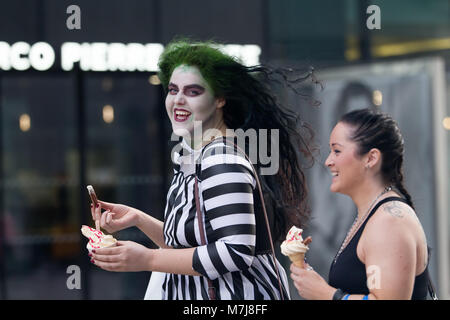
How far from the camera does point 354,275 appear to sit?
8.83 feet

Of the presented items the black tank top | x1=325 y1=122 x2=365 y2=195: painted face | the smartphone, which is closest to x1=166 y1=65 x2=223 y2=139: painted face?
the smartphone

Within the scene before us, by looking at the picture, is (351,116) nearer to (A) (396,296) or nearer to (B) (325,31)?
(A) (396,296)

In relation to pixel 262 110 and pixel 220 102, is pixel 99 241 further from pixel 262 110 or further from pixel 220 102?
pixel 262 110

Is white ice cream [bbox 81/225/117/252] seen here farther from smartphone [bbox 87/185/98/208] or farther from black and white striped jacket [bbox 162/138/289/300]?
black and white striped jacket [bbox 162/138/289/300]

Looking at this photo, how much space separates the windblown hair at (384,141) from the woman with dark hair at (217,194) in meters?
0.45

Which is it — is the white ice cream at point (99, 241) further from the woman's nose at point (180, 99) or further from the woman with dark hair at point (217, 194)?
the woman's nose at point (180, 99)

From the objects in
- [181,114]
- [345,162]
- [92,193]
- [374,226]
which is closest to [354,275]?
[374,226]

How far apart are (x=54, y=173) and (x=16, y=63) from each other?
4.79 ft

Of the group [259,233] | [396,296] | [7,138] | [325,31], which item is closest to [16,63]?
[7,138]

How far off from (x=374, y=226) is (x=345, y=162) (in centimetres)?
30

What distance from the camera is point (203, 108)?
3.05m

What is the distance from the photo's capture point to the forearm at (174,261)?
2.82m

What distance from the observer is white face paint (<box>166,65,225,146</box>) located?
3.05 meters

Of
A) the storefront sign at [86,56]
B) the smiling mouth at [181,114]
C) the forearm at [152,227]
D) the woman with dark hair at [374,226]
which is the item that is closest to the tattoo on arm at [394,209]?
the woman with dark hair at [374,226]
